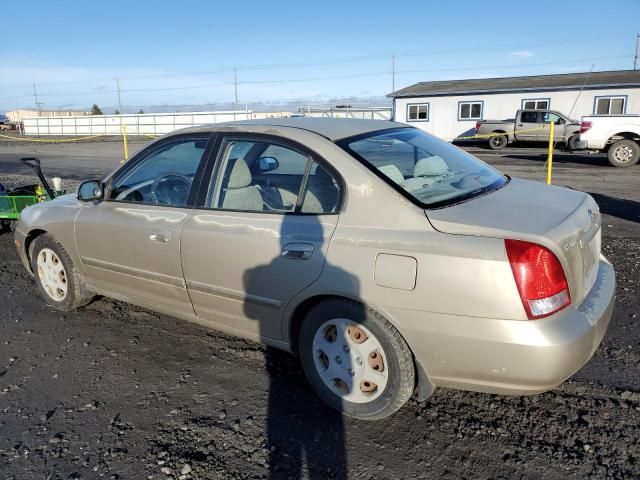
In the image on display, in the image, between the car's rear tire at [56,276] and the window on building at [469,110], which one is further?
the window on building at [469,110]

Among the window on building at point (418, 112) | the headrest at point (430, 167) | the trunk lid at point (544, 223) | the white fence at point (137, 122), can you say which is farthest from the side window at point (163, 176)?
the white fence at point (137, 122)

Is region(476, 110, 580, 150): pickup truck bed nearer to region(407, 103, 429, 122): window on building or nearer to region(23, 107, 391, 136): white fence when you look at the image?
region(407, 103, 429, 122): window on building

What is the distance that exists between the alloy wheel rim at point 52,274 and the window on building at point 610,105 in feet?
87.5

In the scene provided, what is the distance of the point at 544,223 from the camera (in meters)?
2.52

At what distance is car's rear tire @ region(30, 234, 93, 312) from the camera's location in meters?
4.27

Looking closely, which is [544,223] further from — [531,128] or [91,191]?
[531,128]

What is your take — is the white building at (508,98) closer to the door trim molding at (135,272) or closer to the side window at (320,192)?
the side window at (320,192)

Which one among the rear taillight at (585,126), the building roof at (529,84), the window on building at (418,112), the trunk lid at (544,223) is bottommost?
the trunk lid at (544,223)

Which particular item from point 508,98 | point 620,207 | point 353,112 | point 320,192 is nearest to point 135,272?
point 320,192

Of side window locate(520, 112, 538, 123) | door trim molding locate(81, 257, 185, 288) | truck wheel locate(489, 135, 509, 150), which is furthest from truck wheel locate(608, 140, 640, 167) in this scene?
door trim molding locate(81, 257, 185, 288)

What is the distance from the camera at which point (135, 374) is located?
3441 mm

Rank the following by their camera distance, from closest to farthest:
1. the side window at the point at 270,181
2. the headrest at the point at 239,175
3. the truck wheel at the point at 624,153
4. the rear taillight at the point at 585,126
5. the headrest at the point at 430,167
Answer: the side window at the point at 270,181 → the headrest at the point at 430,167 → the headrest at the point at 239,175 → the truck wheel at the point at 624,153 → the rear taillight at the point at 585,126

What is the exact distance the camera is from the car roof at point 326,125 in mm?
3150

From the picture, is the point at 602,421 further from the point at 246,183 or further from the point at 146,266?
the point at 146,266
